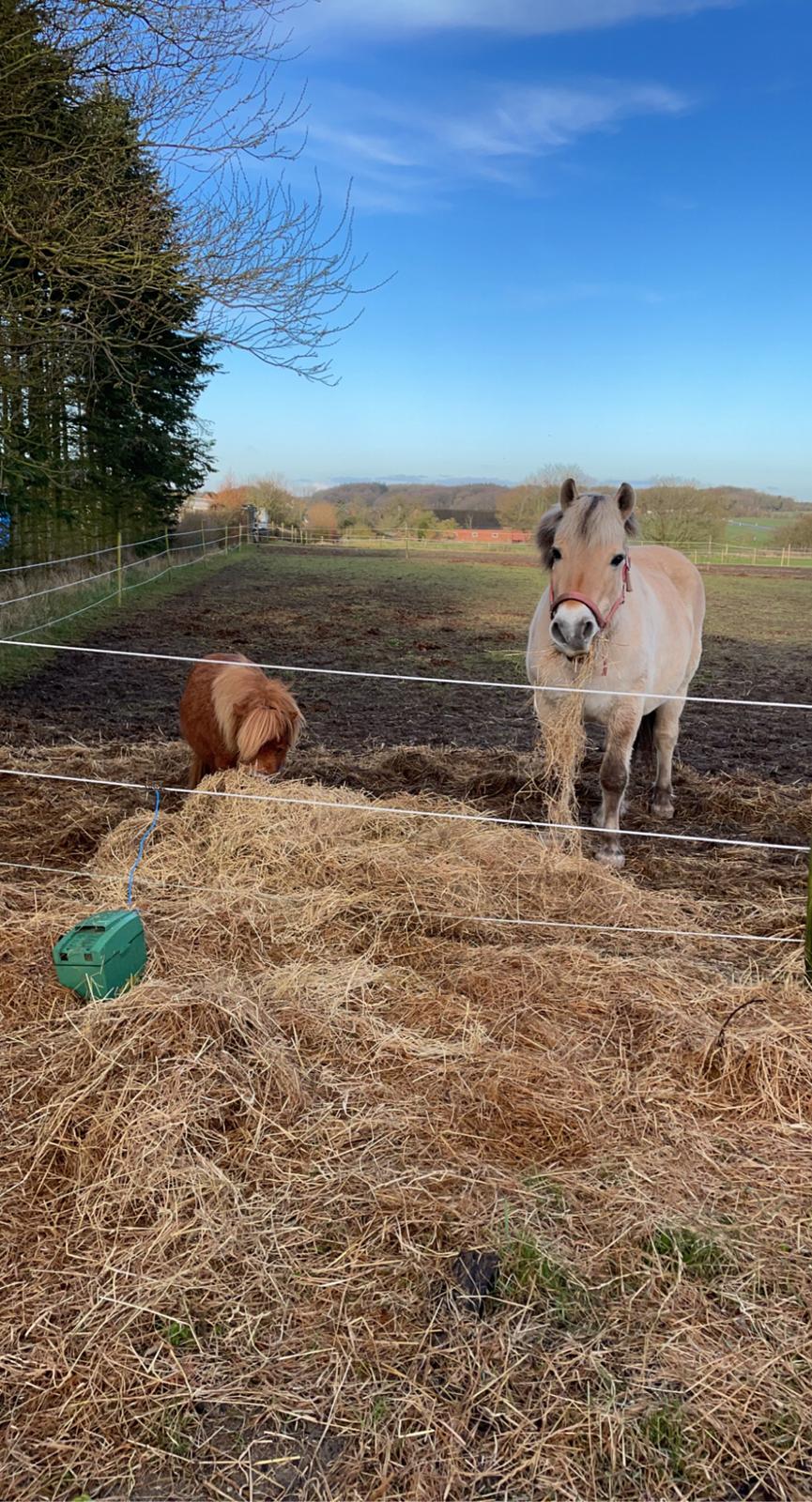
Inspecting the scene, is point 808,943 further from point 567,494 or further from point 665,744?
point 665,744

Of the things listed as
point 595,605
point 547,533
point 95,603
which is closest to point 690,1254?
point 595,605

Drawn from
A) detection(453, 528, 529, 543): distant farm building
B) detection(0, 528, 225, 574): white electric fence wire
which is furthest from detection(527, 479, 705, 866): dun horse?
detection(453, 528, 529, 543): distant farm building

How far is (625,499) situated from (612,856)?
73.8 inches

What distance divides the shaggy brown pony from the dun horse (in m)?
1.37

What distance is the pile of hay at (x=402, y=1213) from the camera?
5.06 feet

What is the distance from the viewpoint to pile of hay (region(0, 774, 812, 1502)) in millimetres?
1541

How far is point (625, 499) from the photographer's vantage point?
4371mm

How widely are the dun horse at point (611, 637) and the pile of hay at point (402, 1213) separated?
4.41 ft

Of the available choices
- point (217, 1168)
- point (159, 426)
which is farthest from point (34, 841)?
point (159, 426)

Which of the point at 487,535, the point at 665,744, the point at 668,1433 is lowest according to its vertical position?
the point at 668,1433

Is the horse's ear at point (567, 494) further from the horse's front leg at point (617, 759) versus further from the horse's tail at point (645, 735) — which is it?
the horse's tail at point (645, 735)

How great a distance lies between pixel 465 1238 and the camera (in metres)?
1.96

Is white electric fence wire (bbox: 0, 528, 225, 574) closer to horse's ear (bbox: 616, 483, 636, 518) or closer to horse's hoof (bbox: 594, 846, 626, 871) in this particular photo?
horse's ear (bbox: 616, 483, 636, 518)

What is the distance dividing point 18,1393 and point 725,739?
7.03m
